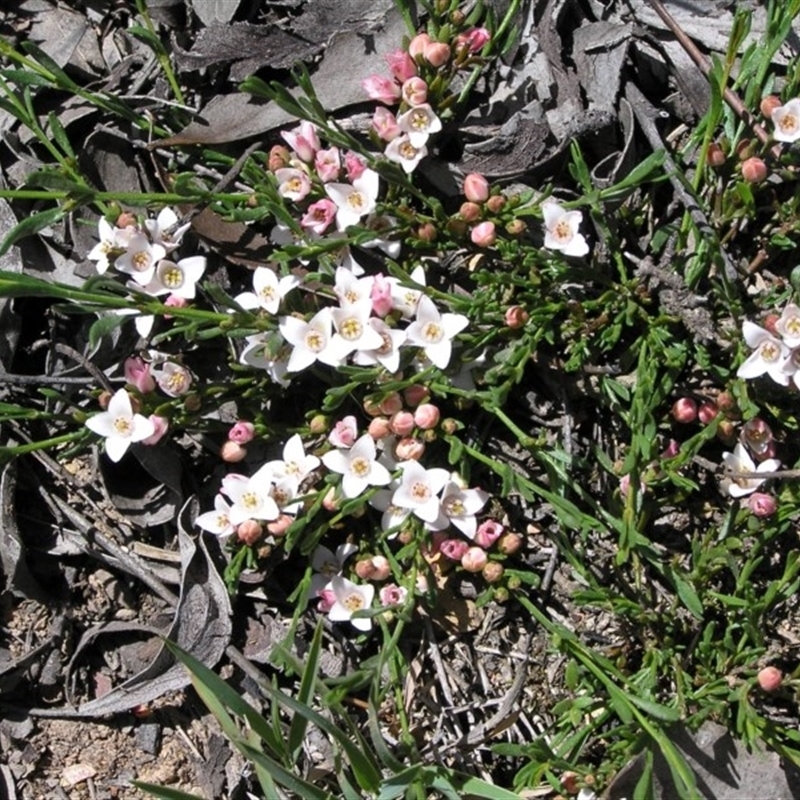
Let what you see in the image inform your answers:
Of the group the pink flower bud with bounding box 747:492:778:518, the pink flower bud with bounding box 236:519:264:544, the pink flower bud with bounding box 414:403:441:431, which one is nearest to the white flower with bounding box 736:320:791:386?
the pink flower bud with bounding box 747:492:778:518

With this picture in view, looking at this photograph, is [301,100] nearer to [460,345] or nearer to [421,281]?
[421,281]

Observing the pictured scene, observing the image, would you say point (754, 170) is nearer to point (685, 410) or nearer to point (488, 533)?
point (685, 410)

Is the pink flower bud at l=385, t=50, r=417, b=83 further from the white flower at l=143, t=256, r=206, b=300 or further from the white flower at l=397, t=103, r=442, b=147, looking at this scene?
the white flower at l=143, t=256, r=206, b=300

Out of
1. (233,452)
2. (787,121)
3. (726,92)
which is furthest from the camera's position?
(233,452)

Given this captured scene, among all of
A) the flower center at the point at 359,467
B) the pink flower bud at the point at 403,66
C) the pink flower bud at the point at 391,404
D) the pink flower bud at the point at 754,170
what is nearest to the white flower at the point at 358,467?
the flower center at the point at 359,467

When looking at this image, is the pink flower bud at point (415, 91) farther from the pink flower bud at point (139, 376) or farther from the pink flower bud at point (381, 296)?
the pink flower bud at point (139, 376)

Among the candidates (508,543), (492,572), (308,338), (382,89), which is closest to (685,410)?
(508,543)
